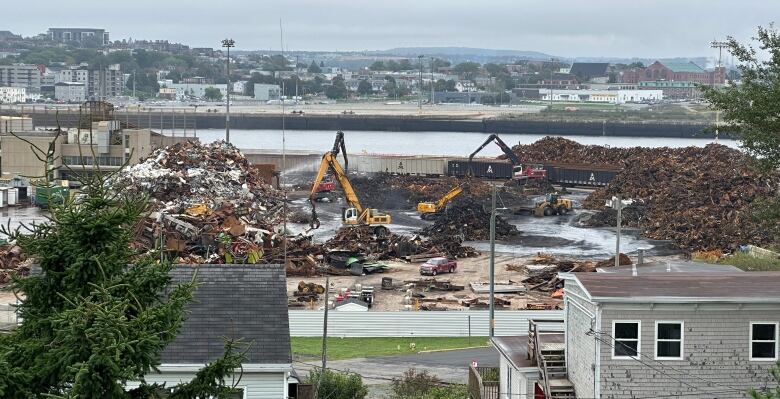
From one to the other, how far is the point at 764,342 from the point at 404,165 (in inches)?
3355

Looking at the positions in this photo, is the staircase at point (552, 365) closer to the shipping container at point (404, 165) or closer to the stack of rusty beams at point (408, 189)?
the stack of rusty beams at point (408, 189)

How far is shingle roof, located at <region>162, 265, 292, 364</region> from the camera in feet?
65.7

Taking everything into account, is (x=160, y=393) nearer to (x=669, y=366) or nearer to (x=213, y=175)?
(x=669, y=366)

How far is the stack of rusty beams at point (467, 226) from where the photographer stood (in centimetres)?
6594

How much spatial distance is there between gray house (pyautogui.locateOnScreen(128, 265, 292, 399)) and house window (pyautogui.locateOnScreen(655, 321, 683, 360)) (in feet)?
Result: 17.8

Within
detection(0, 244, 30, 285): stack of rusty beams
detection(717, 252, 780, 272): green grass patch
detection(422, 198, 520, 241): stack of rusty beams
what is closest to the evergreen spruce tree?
detection(717, 252, 780, 272): green grass patch

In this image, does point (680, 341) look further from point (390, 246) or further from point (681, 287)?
point (390, 246)

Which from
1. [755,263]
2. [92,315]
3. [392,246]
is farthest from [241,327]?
[392,246]

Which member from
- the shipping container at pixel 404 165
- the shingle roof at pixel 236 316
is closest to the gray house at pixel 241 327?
the shingle roof at pixel 236 316

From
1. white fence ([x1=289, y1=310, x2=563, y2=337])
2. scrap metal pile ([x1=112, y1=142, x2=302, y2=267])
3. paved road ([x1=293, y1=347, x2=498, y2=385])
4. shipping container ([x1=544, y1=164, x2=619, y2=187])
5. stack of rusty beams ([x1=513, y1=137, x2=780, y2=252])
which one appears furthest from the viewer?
shipping container ([x1=544, y1=164, x2=619, y2=187])

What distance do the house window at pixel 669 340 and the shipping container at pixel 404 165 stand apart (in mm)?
83444

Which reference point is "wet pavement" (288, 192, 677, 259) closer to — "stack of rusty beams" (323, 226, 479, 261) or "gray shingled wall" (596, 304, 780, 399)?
"stack of rusty beams" (323, 226, 479, 261)

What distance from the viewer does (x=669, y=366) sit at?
69.4ft

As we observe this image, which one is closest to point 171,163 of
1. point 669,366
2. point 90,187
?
point 669,366
